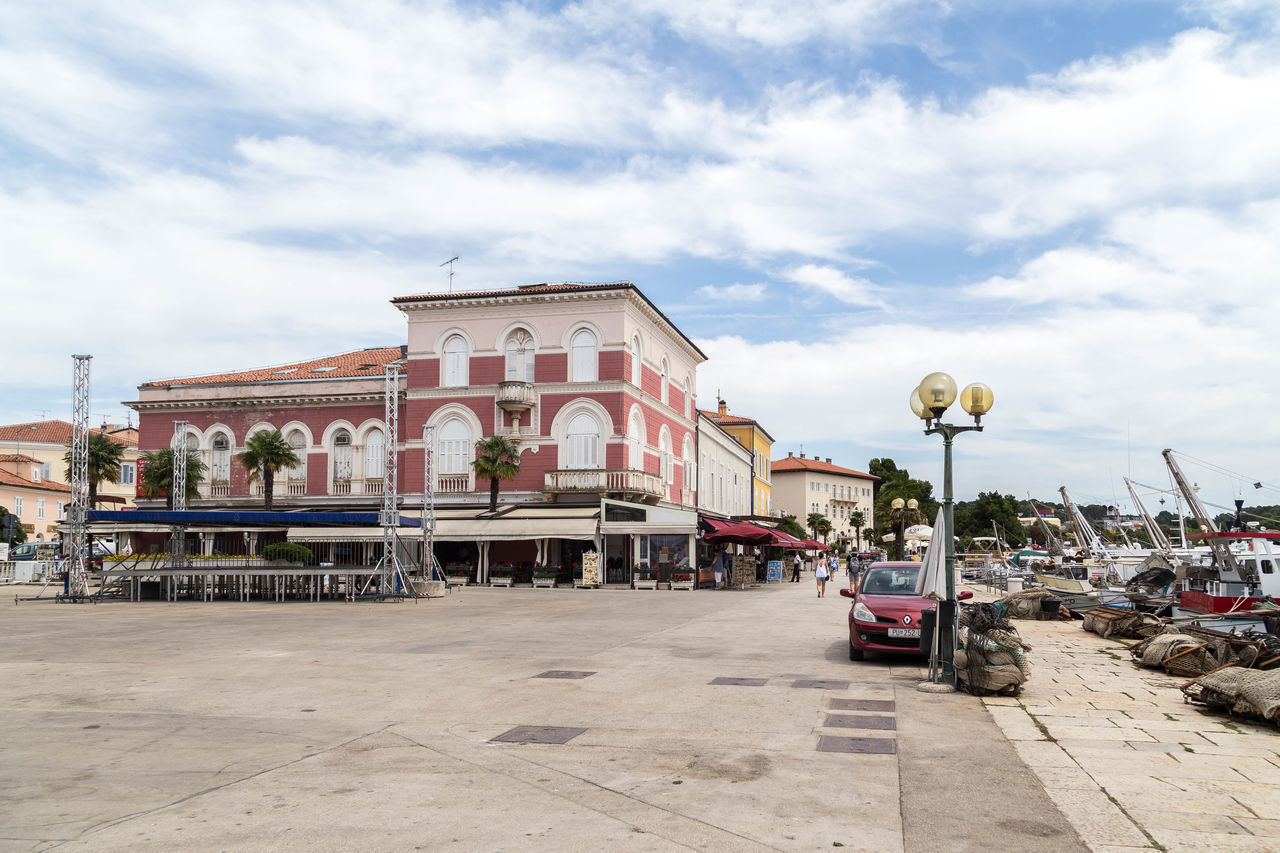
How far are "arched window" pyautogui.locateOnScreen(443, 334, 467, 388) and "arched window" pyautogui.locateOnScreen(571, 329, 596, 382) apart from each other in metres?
5.43

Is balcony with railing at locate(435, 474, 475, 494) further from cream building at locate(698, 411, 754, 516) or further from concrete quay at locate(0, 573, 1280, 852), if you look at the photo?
concrete quay at locate(0, 573, 1280, 852)

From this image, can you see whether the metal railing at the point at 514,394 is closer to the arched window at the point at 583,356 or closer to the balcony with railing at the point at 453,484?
the arched window at the point at 583,356

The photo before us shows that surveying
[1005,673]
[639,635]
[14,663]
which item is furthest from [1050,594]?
[14,663]

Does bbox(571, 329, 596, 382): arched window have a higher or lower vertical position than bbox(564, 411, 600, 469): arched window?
higher

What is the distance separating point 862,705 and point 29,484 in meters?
77.6

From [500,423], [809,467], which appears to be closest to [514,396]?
[500,423]

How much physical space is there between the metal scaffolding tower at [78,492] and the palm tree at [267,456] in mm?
13997

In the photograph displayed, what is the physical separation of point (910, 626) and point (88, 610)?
21683 mm

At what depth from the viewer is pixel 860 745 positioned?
27.0 ft

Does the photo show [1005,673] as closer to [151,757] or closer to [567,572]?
[151,757]

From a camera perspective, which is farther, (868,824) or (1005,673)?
(1005,673)

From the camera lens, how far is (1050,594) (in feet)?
80.7

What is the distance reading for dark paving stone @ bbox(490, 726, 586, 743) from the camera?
8.41m

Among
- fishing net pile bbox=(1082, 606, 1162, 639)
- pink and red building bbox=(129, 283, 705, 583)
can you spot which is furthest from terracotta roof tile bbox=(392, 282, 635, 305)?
fishing net pile bbox=(1082, 606, 1162, 639)
